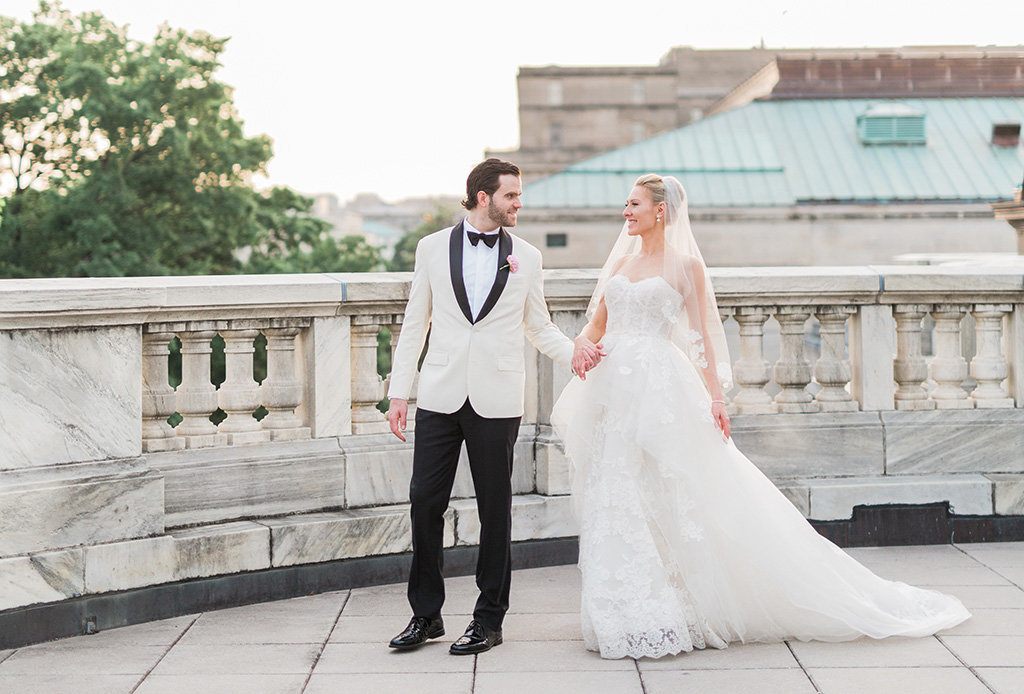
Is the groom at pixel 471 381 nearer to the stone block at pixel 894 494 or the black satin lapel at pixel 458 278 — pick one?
the black satin lapel at pixel 458 278

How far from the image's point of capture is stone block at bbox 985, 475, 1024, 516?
7096 millimetres

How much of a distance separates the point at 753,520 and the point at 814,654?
0.62 metres

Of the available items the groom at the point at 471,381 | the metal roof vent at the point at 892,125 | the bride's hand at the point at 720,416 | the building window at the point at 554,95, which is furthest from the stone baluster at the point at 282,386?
the building window at the point at 554,95

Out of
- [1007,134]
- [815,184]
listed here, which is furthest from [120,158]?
[1007,134]

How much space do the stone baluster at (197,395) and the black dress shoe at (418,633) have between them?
5.04 feet

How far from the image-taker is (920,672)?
4.85 metres

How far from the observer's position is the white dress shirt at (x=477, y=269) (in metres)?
5.20

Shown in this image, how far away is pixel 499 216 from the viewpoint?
5.14m

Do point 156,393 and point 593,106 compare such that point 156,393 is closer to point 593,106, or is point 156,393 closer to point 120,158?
point 120,158

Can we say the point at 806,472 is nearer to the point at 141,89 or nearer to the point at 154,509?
the point at 154,509

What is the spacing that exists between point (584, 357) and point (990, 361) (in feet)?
10.2

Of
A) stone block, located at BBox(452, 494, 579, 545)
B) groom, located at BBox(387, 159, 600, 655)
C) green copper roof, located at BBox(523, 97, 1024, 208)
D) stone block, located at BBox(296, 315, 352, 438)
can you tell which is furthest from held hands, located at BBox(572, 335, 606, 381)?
green copper roof, located at BBox(523, 97, 1024, 208)

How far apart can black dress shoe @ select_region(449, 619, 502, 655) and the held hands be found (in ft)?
3.88

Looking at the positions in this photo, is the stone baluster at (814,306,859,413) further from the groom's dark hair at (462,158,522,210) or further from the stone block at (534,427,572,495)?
the groom's dark hair at (462,158,522,210)
